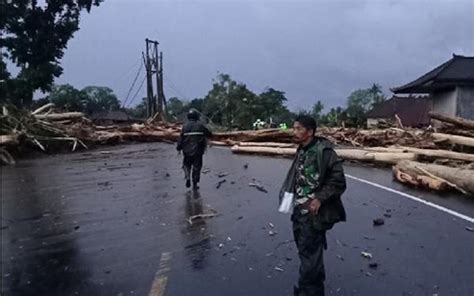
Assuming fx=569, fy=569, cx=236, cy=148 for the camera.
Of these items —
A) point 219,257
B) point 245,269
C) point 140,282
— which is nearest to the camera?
point 140,282

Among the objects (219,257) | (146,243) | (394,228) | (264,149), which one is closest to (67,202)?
(146,243)

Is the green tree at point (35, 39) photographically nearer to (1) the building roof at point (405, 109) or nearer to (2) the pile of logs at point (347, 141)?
(2) the pile of logs at point (347, 141)

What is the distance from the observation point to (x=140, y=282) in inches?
227

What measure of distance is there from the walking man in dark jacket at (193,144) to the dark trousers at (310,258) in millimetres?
7162

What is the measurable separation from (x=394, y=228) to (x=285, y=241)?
173 cm

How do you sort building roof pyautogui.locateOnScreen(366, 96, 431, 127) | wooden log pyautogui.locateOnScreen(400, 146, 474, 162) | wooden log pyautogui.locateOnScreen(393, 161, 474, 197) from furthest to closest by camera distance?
building roof pyautogui.locateOnScreen(366, 96, 431, 127)
wooden log pyautogui.locateOnScreen(400, 146, 474, 162)
wooden log pyautogui.locateOnScreen(393, 161, 474, 197)

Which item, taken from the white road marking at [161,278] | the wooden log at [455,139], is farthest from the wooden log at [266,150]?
the white road marking at [161,278]

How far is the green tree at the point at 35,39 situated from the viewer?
3753cm

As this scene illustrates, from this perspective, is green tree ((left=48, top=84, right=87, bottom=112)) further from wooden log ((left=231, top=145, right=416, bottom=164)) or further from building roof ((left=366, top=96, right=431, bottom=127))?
wooden log ((left=231, top=145, right=416, bottom=164))

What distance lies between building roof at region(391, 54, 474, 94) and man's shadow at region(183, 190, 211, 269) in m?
22.0

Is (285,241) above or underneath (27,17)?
underneath

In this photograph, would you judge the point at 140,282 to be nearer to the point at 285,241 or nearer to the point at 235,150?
the point at 285,241

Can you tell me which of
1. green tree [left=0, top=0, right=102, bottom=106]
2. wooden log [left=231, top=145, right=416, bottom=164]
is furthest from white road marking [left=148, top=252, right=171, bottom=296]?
green tree [left=0, top=0, right=102, bottom=106]

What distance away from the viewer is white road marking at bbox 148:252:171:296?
17.8ft
